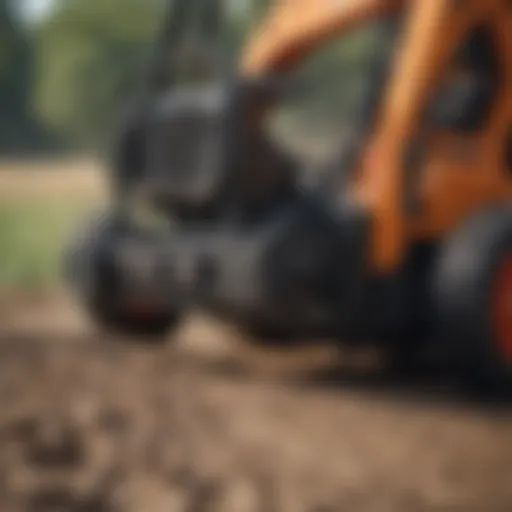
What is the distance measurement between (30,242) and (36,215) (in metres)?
0.10

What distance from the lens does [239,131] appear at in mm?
3107

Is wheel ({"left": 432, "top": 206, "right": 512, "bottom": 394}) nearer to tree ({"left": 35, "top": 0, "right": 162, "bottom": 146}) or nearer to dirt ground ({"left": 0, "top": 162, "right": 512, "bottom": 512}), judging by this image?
dirt ground ({"left": 0, "top": 162, "right": 512, "bottom": 512})

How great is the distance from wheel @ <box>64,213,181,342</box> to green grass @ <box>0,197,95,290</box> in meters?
1.17

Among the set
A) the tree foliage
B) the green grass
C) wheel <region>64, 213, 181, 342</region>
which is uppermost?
the tree foliage

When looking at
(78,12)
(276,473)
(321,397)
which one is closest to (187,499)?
(276,473)

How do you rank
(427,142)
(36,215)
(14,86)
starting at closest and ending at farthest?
(427,142) < (36,215) < (14,86)

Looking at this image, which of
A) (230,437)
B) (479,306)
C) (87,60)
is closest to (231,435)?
(230,437)

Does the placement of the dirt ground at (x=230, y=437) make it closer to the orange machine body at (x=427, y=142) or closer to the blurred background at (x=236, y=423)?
the blurred background at (x=236, y=423)

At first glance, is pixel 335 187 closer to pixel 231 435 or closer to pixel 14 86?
pixel 231 435

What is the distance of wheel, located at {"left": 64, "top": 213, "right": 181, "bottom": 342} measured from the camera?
3.45 m

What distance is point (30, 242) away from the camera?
4992mm

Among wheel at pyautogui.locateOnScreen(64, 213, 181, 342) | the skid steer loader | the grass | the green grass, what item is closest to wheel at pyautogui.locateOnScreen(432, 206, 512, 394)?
the skid steer loader

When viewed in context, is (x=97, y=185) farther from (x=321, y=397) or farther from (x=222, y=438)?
(x=222, y=438)

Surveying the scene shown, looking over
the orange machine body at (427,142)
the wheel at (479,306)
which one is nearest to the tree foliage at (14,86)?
the orange machine body at (427,142)
